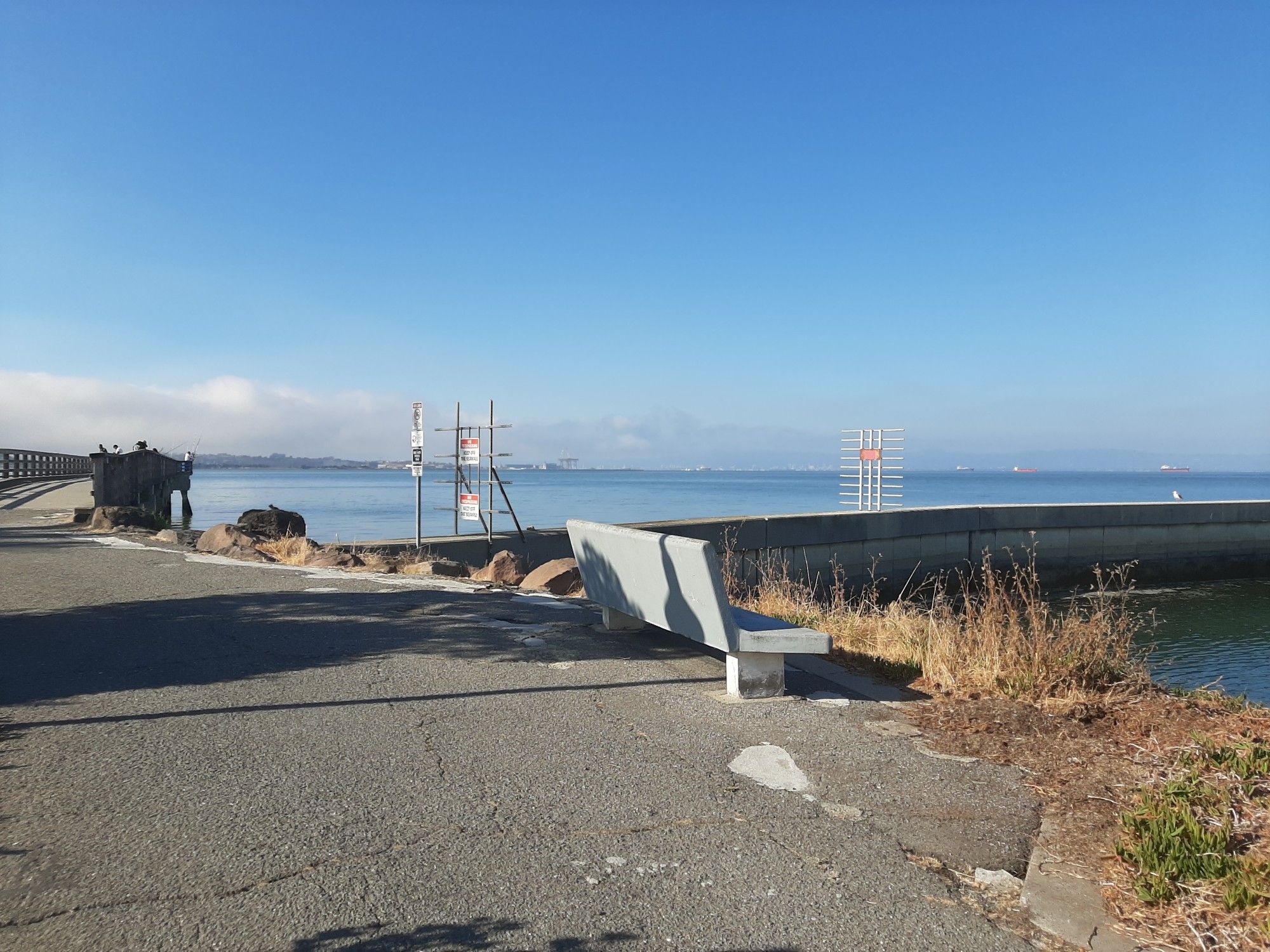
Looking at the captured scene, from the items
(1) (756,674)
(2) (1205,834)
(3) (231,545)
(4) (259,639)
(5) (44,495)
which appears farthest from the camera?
(5) (44,495)

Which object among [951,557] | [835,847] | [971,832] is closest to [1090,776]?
[971,832]

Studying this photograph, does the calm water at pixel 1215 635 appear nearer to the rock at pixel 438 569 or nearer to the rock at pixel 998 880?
the rock at pixel 998 880

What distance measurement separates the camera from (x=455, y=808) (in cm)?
426

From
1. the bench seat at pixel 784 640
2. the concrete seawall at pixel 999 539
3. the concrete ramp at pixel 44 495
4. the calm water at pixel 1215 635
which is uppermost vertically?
the concrete ramp at pixel 44 495

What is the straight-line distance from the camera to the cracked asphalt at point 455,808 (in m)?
3.22

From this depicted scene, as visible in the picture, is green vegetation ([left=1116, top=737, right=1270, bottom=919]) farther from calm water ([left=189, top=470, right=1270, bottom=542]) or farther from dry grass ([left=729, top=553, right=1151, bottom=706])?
calm water ([left=189, top=470, right=1270, bottom=542])

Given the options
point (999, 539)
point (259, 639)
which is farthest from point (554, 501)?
point (259, 639)

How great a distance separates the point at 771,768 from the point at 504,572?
9168 mm

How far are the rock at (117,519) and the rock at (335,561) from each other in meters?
7.51

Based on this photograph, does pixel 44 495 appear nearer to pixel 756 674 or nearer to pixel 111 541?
pixel 111 541

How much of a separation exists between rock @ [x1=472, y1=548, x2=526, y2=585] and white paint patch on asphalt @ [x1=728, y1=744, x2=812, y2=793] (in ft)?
27.3

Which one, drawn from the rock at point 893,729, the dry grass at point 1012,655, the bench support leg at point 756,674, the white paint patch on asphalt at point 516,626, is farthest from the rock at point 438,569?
the rock at point 893,729

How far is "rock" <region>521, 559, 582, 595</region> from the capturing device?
12781mm

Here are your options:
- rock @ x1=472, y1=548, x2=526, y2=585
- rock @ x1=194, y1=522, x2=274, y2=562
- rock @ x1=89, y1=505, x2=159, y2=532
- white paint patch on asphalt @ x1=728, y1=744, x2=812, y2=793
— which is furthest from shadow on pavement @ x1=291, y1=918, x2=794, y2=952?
rock @ x1=89, y1=505, x2=159, y2=532
